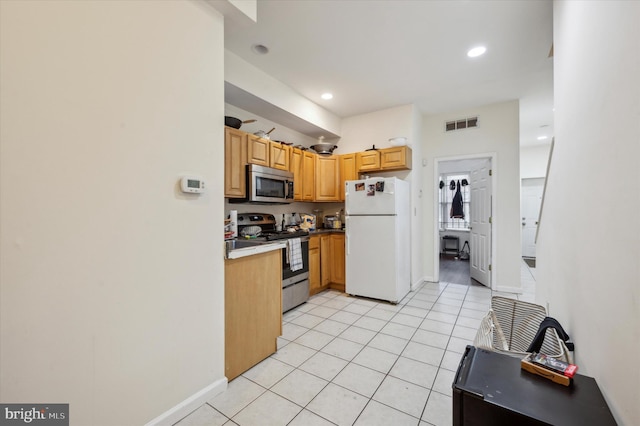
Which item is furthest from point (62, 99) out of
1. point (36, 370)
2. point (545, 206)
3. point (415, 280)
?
point (415, 280)

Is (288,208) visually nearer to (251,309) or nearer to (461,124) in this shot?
(251,309)

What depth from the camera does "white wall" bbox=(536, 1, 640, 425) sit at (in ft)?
2.51

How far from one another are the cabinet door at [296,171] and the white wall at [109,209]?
199 cm

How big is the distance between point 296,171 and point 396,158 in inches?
59.0

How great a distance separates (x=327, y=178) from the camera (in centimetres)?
425

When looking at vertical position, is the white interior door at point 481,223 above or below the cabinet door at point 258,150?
below

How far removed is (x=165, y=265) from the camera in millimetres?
1463

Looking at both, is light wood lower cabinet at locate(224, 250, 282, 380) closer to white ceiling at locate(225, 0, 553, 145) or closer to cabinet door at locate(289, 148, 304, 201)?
cabinet door at locate(289, 148, 304, 201)

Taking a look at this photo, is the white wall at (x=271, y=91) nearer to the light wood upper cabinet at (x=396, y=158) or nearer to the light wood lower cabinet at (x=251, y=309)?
the light wood upper cabinet at (x=396, y=158)

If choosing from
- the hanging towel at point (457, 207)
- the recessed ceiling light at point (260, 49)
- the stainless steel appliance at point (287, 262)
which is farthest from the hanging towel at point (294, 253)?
the hanging towel at point (457, 207)

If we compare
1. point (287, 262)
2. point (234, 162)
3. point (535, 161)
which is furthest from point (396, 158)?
point (535, 161)

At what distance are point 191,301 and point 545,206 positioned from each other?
2.67 m
